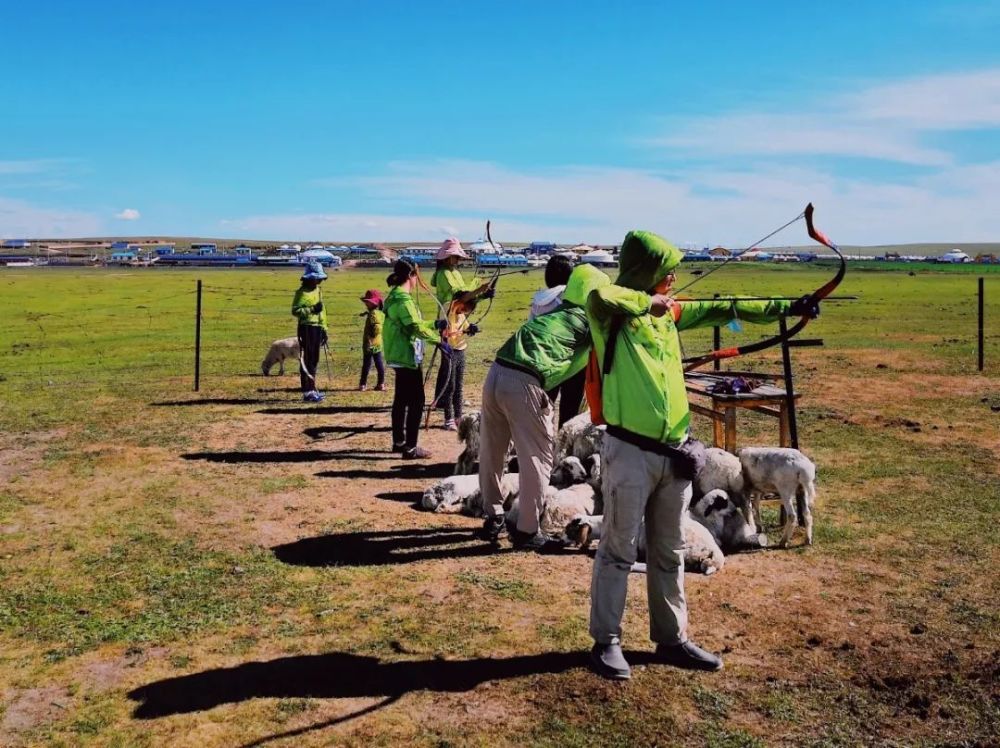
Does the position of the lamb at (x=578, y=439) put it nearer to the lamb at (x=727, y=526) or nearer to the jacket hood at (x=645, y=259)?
the lamb at (x=727, y=526)

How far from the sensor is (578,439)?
9.80 m

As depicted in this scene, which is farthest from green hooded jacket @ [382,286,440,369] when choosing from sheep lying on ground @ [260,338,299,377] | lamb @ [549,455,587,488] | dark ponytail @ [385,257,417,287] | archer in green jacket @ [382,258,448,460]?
sheep lying on ground @ [260,338,299,377]

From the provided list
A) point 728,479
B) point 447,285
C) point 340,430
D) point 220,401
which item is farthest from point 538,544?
point 220,401

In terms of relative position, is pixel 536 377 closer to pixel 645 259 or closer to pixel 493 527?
pixel 493 527

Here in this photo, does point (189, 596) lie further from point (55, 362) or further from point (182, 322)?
point (182, 322)

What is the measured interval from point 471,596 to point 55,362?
19.7 m

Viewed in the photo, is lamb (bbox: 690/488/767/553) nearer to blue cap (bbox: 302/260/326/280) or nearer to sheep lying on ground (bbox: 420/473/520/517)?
sheep lying on ground (bbox: 420/473/520/517)

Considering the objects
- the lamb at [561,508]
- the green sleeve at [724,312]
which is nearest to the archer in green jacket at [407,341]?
the lamb at [561,508]

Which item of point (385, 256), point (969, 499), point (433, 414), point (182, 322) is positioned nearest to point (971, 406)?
point (969, 499)

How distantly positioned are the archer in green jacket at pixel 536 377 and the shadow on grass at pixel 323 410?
311 inches

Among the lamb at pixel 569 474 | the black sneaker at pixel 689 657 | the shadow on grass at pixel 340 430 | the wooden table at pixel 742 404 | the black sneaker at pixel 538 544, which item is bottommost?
the black sneaker at pixel 689 657

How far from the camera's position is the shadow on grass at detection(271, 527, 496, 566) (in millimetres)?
7934

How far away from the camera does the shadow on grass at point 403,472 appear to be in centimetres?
1095

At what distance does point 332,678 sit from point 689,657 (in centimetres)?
219
